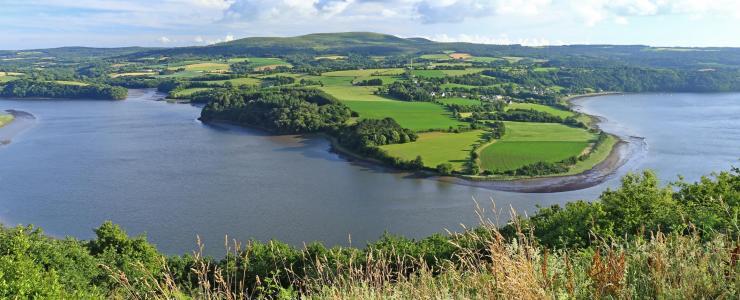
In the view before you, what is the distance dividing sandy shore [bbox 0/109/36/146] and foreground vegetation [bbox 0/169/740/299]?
4651 cm

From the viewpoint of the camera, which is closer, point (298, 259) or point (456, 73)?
point (298, 259)

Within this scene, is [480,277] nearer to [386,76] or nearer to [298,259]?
[298,259]

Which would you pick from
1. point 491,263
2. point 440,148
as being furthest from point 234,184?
point 491,263

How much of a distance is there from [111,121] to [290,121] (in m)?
24.4

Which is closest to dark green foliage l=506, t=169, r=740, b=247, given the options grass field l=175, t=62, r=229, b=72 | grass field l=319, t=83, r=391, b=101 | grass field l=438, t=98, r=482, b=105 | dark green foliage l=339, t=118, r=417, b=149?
dark green foliage l=339, t=118, r=417, b=149

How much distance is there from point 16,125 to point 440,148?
50633 millimetres

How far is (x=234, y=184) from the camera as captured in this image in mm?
34812

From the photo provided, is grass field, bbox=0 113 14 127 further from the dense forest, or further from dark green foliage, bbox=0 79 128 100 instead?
dark green foliage, bbox=0 79 128 100

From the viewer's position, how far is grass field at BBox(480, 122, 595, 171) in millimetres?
40625

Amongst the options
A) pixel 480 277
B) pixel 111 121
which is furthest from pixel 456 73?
pixel 480 277

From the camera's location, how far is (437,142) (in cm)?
4741

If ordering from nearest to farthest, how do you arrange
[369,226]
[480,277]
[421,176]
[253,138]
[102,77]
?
[480,277] < [369,226] < [421,176] < [253,138] < [102,77]

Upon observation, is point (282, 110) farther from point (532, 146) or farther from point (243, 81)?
point (243, 81)

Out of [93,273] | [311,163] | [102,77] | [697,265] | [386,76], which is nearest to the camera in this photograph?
[697,265]
